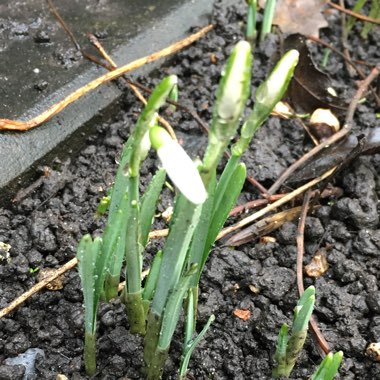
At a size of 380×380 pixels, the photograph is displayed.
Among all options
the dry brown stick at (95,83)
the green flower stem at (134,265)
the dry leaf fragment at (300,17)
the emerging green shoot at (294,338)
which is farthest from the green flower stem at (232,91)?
the dry leaf fragment at (300,17)

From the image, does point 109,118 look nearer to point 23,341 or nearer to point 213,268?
point 213,268

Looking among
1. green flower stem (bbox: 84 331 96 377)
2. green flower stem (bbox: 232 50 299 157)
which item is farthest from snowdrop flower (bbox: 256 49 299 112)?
green flower stem (bbox: 84 331 96 377)

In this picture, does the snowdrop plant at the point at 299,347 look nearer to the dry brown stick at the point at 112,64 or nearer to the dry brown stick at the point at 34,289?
the dry brown stick at the point at 34,289

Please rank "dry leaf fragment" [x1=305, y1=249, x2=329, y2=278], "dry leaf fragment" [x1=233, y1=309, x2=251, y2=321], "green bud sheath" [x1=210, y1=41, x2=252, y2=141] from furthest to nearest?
1. "dry leaf fragment" [x1=305, y1=249, x2=329, y2=278]
2. "dry leaf fragment" [x1=233, y1=309, x2=251, y2=321]
3. "green bud sheath" [x1=210, y1=41, x2=252, y2=141]

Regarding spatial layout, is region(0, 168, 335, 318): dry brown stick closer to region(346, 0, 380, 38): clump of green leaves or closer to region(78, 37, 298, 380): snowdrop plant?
region(78, 37, 298, 380): snowdrop plant

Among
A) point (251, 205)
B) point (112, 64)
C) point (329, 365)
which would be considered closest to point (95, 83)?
point (112, 64)

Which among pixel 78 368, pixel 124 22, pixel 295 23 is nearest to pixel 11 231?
pixel 78 368
